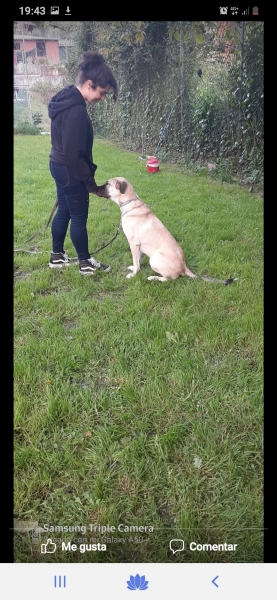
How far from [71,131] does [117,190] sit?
48cm

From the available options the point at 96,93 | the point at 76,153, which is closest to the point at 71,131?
the point at 76,153

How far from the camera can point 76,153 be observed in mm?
1885

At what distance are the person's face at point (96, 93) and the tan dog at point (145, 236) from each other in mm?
463

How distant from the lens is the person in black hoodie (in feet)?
5.57

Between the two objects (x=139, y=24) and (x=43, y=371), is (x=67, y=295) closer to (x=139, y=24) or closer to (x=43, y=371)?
(x=43, y=371)

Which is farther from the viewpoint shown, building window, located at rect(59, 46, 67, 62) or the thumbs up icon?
building window, located at rect(59, 46, 67, 62)

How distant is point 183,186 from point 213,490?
1.55 metres

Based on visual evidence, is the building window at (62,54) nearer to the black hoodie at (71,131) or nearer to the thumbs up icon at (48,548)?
the black hoodie at (71,131)

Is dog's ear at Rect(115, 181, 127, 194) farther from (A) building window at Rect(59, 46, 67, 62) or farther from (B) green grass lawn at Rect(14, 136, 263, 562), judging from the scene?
(A) building window at Rect(59, 46, 67, 62)
